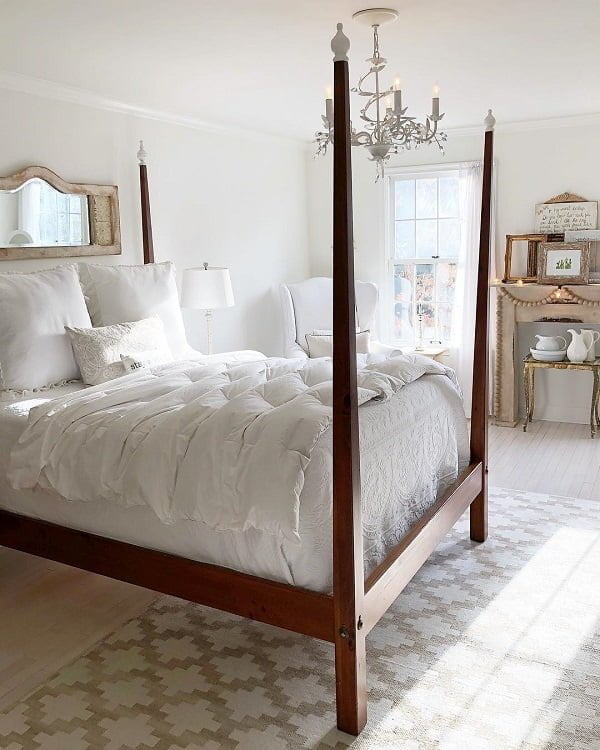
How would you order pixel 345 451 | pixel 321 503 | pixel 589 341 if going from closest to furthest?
pixel 345 451, pixel 321 503, pixel 589 341

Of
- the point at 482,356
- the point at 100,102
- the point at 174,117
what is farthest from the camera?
the point at 174,117

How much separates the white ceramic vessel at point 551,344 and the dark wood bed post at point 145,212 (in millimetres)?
3021

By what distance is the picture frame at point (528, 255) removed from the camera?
5707 millimetres

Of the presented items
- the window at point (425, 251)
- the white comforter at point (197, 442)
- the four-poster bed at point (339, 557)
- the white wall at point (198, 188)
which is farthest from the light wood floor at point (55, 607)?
the window at point (425, 251)

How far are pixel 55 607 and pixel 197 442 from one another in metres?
1.24

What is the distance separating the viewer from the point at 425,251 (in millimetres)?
6254

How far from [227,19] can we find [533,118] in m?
3.35

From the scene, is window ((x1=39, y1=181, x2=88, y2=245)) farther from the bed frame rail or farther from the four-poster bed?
the bed frame rail

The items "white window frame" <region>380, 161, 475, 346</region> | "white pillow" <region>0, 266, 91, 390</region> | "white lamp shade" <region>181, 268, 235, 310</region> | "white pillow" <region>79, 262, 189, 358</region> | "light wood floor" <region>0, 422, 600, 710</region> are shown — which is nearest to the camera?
"light wood floor" <region>0, 422, 600, 710</region>

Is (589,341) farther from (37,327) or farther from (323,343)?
(37,327)

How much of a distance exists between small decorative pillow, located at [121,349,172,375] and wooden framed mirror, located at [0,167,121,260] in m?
0.86

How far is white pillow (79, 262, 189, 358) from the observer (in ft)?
12.8

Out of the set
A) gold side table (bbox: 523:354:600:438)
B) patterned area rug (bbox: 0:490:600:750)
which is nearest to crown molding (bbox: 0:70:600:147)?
gold side table (bbox: 523:354:600:438)

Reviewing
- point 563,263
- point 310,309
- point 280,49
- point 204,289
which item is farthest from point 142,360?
point 563,263
